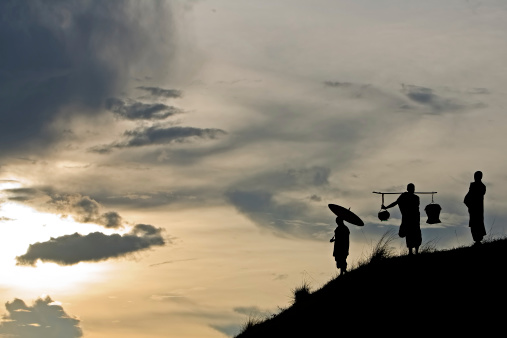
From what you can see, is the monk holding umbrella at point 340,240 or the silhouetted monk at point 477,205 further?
the monk holding umbrella at point 340,240

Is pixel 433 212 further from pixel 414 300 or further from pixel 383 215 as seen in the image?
pixel 414 300

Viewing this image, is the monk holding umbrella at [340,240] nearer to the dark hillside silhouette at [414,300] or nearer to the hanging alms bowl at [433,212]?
the dark hillside silhouette at [414,300]

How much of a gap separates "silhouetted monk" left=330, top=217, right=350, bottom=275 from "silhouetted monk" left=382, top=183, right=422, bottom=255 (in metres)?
3.64

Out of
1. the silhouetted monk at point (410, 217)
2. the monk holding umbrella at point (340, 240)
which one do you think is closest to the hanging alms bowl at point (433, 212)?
the silhouetted monk at point (410, 217)

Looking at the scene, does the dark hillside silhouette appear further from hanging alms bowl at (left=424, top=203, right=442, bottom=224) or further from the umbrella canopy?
the umbrella canopy

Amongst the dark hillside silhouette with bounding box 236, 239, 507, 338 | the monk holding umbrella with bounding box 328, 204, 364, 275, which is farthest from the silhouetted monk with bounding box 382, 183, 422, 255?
the monk holding umbrella with bounding box 328, 204, 364, 275

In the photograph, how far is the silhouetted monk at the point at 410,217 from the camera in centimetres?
2634

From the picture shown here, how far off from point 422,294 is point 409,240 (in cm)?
416

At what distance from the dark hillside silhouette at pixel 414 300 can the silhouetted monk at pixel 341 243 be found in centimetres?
120

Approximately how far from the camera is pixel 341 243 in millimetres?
29781

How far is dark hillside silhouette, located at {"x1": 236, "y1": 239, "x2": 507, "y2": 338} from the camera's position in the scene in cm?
2005

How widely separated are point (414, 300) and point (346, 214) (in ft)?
23.8

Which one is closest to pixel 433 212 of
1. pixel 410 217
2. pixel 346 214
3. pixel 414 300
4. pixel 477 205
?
pixel 410 217

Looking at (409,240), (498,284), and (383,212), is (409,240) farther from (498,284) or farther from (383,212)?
(498,284)
